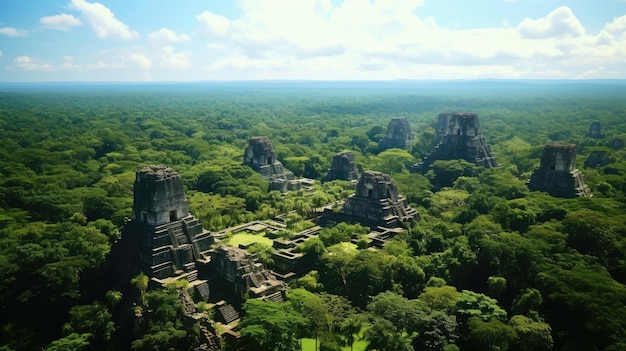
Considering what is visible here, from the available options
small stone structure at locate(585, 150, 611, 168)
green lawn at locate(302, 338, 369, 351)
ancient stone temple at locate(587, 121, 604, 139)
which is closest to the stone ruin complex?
green lawn at locate(302, 338, 369, 351)

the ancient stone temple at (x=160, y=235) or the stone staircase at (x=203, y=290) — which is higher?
the ancient stone temple at (x=160, y=235)

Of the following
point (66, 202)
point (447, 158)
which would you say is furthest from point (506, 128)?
point (66, 202)

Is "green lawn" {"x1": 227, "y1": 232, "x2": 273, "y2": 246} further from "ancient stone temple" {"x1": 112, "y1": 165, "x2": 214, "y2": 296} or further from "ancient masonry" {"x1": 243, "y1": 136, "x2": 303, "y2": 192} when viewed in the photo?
"ancient masonry" {"x1": 243, "y1": 136, "x2": 303, "y2": 192}

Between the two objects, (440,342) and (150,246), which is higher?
(150,246)

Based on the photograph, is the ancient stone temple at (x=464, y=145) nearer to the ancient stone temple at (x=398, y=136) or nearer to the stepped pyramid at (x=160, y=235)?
the ancient stone temple at (x=398, y=136)

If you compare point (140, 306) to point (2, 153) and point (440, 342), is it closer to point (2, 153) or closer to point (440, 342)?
point (440, 342)

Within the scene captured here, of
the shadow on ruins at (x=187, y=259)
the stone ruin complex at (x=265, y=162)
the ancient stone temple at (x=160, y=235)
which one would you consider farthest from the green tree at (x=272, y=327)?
the stone ruin complex at (x=265, y=162)

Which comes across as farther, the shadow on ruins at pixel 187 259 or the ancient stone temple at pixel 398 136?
the ancient stone temple at pixel 398 136
